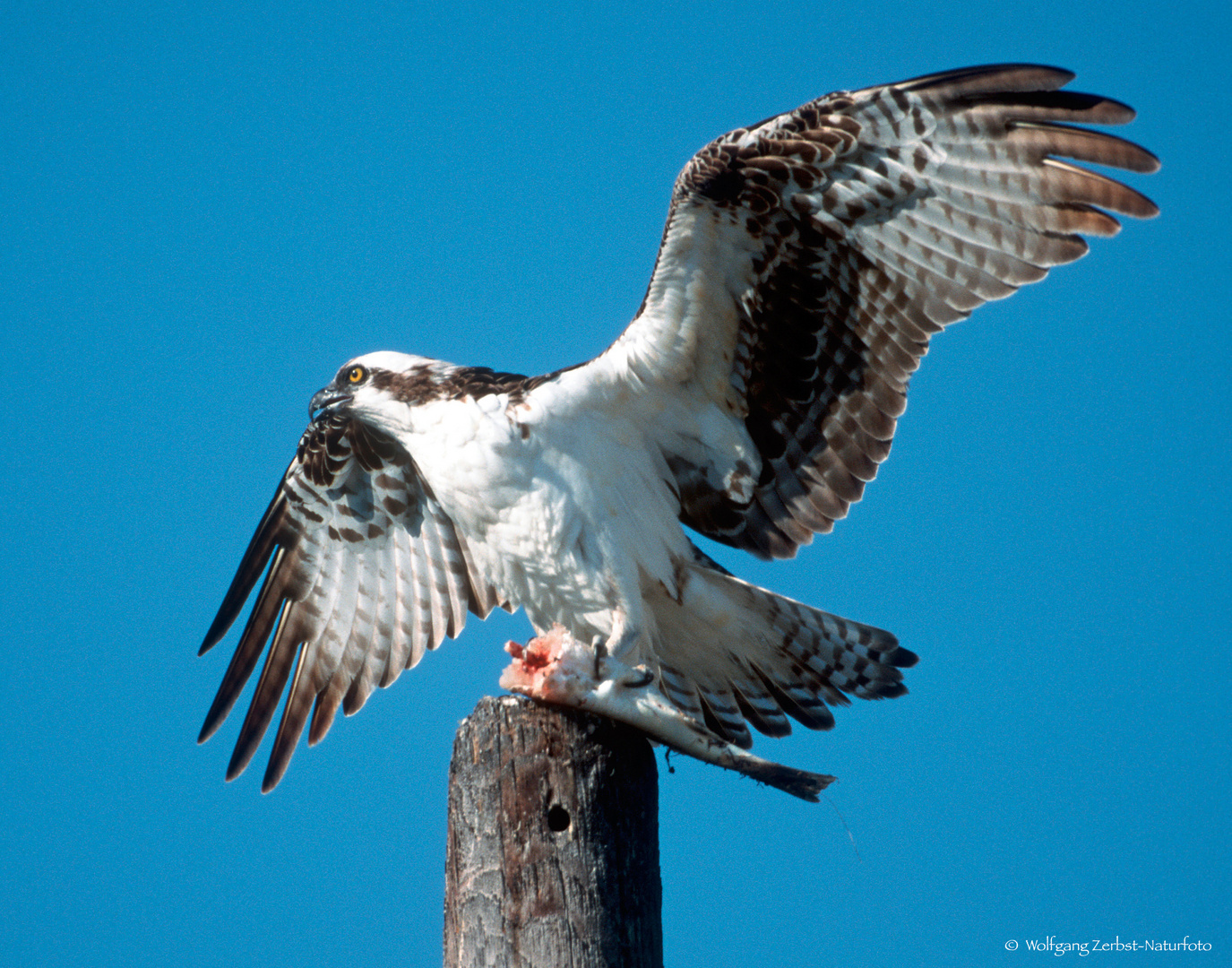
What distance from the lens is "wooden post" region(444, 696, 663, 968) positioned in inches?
124

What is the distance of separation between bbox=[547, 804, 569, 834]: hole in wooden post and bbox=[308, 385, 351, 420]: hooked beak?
7.66ft

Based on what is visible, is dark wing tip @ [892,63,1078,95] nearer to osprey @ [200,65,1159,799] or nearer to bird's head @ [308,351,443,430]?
osprey @ [200,65,1159,799]

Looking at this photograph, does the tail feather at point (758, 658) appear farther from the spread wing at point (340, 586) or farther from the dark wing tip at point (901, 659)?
the spread wing at point (340, 586)

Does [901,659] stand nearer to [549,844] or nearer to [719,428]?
[719,428]

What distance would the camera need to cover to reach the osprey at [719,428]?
160 inches

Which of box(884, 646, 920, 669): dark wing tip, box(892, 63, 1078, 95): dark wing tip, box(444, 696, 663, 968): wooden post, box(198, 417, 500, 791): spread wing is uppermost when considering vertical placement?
box(892, 63, 1078, 95): dark wing tip

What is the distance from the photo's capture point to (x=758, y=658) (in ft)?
16.0

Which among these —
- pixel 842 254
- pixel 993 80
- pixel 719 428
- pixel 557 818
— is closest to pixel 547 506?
pixel 719 428

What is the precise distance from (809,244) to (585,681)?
191 cm

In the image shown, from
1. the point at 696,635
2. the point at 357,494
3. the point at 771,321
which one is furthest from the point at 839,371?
the point at 357,494

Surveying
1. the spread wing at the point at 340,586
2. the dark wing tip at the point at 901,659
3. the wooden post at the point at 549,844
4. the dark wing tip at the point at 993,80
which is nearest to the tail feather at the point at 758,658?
the dark wing tip at the point at 901,659

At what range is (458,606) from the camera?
5.31 metres

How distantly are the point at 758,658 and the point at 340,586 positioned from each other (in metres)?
2.06

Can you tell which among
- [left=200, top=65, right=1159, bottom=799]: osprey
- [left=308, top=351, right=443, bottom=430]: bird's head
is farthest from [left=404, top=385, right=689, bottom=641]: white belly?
[left=308, top=351, right=443, bottom=430]: bird's head
